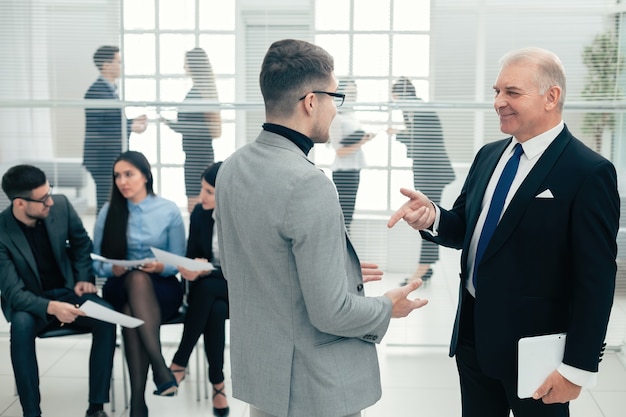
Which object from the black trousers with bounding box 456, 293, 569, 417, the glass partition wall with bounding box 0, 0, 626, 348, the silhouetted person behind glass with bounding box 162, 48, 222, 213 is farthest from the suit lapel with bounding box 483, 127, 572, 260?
the silhouetted person behind glass with bounding box 162, 48, 222, 213

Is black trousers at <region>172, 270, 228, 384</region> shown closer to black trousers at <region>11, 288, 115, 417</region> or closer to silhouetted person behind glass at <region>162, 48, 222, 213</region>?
black trousers at <region>11, 288, 115, 417</region>

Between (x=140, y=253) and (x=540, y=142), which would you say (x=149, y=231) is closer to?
(x=140, y=253)

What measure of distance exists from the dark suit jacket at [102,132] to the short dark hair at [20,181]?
0.80 m

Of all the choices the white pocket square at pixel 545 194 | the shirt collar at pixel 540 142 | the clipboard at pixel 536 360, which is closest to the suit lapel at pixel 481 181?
the shirt collar at pixel 540 142

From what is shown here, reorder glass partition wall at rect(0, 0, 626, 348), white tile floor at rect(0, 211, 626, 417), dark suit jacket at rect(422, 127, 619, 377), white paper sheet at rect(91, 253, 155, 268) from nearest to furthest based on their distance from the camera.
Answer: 1. dark suit jacket at rect(422, 127, 619, 377)
2. white paper sheet at rect(91, 253, 155, 268)
3. white tile floor at rect(0, 211, 626, 417)
4. glass partition wall at rect(0, 0, 626, 348)

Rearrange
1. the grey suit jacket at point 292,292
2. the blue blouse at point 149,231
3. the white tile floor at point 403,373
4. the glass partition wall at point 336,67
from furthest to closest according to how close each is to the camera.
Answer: the glass partition wall at point 336,67, the blue blouse at point 149,231, the white tile floor at point 403,373, the grey suit jacket at point 292,292

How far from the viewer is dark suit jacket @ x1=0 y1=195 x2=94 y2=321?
362 cm

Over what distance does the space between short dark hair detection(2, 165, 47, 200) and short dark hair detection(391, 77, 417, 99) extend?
1980mm

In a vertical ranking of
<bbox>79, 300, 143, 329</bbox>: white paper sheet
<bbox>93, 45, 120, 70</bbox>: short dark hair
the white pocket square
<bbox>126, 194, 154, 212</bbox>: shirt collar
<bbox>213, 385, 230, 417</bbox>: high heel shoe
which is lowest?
<bbox>213, 385, 230, 417</bbox>: high heel shoe

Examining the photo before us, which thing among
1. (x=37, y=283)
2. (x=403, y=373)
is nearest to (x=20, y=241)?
(x=37, y=283)

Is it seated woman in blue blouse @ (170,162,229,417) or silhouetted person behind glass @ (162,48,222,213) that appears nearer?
seated woman in blue blouse @ (170,162,229,417)

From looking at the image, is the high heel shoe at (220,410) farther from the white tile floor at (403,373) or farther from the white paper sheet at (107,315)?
the white paper sheet at (107,315)

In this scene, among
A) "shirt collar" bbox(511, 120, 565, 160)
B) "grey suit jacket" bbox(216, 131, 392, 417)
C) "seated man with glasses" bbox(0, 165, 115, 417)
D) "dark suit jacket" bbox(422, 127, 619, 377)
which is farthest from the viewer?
"seated man with glasses" bbox(0, 165, 115, 417)

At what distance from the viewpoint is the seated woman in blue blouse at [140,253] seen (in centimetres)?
370
